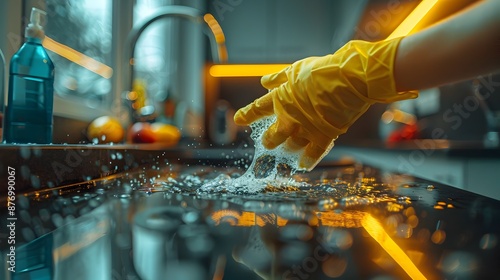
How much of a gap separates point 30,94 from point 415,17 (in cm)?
141

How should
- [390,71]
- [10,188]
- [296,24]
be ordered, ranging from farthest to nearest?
[296,24]
[390,71]
[10,188]

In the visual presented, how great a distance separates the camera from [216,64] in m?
2.92

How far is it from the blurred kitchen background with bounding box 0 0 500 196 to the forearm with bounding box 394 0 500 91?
61 cm

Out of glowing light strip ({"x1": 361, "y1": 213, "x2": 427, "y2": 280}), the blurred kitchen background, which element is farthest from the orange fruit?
glowing light strip ({"x1": 361, "y1": 213, "x2": 427, "y2": 280})

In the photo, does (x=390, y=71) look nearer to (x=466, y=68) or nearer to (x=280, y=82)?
(x=466, y=68)

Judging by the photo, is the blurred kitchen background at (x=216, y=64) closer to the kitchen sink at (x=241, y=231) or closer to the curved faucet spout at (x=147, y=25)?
the curved faucet spout at (x=147, y=25)

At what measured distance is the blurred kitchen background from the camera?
48.8 inches

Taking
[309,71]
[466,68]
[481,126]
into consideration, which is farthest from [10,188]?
[481,126]

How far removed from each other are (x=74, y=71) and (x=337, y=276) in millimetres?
1361

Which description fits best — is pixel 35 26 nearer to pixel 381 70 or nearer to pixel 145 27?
pixel 381 70

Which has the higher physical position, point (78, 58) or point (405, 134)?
point (78, 58)

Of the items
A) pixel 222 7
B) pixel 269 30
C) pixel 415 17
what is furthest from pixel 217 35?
pixel 222 7

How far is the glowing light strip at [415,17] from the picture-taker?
1.36 metres

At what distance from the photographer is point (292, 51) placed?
3.71 meters
